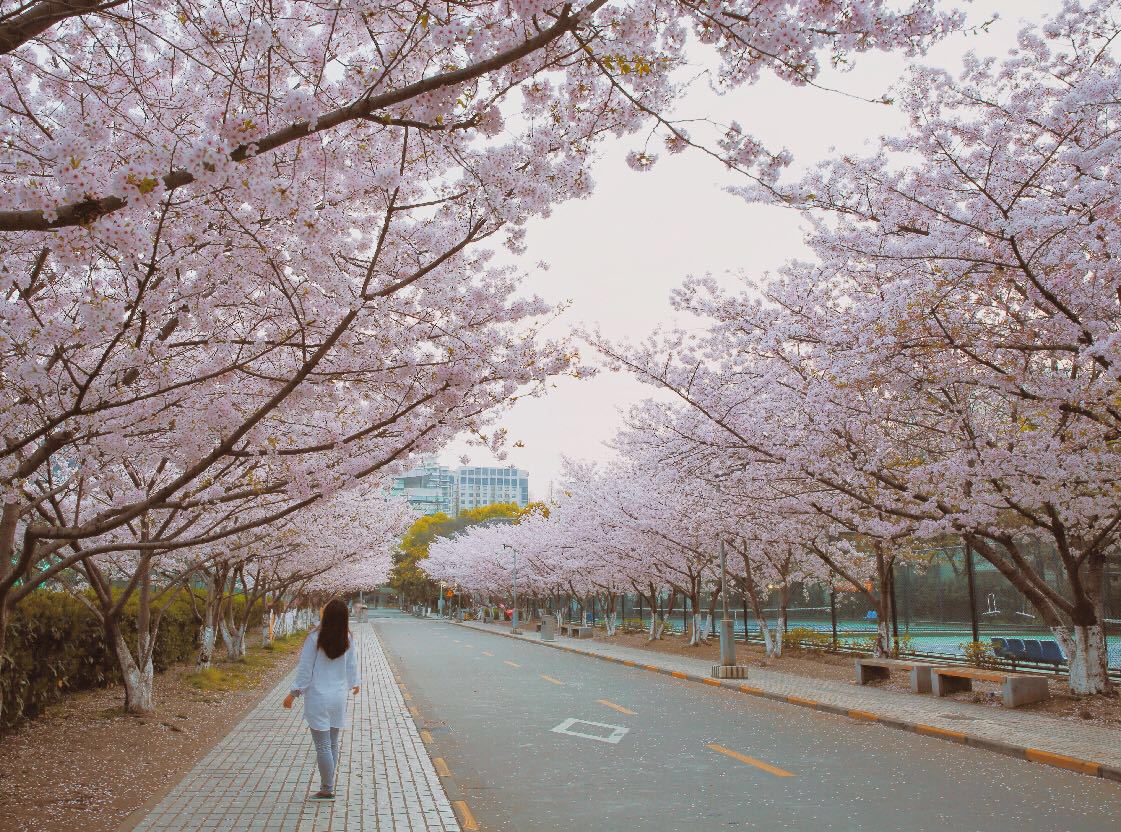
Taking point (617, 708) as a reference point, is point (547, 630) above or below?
below

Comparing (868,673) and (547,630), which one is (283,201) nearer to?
(868,673)

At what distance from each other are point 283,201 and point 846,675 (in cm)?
1951

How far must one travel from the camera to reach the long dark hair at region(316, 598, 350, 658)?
775 centimetres

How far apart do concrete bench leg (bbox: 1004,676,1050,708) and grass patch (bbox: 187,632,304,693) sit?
47.4 ft

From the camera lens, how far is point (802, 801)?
7500 millimetres

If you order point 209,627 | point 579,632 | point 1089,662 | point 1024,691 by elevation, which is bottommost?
point 579,632

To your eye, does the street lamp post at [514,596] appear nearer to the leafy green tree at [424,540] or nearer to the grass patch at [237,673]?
the grass patch at [237,673]

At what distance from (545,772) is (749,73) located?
23.5 ft

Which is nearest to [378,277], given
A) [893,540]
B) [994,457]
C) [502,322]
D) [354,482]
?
[502,322]

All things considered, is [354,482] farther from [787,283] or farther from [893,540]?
[893,540]

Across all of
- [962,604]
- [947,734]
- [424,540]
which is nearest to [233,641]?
[947,734]

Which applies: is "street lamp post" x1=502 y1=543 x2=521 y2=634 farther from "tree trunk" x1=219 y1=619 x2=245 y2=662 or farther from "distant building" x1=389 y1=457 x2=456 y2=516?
"distant building" x1=389 y1=457 x2=456 y2=516

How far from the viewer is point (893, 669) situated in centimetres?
1700

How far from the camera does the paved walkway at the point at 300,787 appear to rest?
659 centimetres
